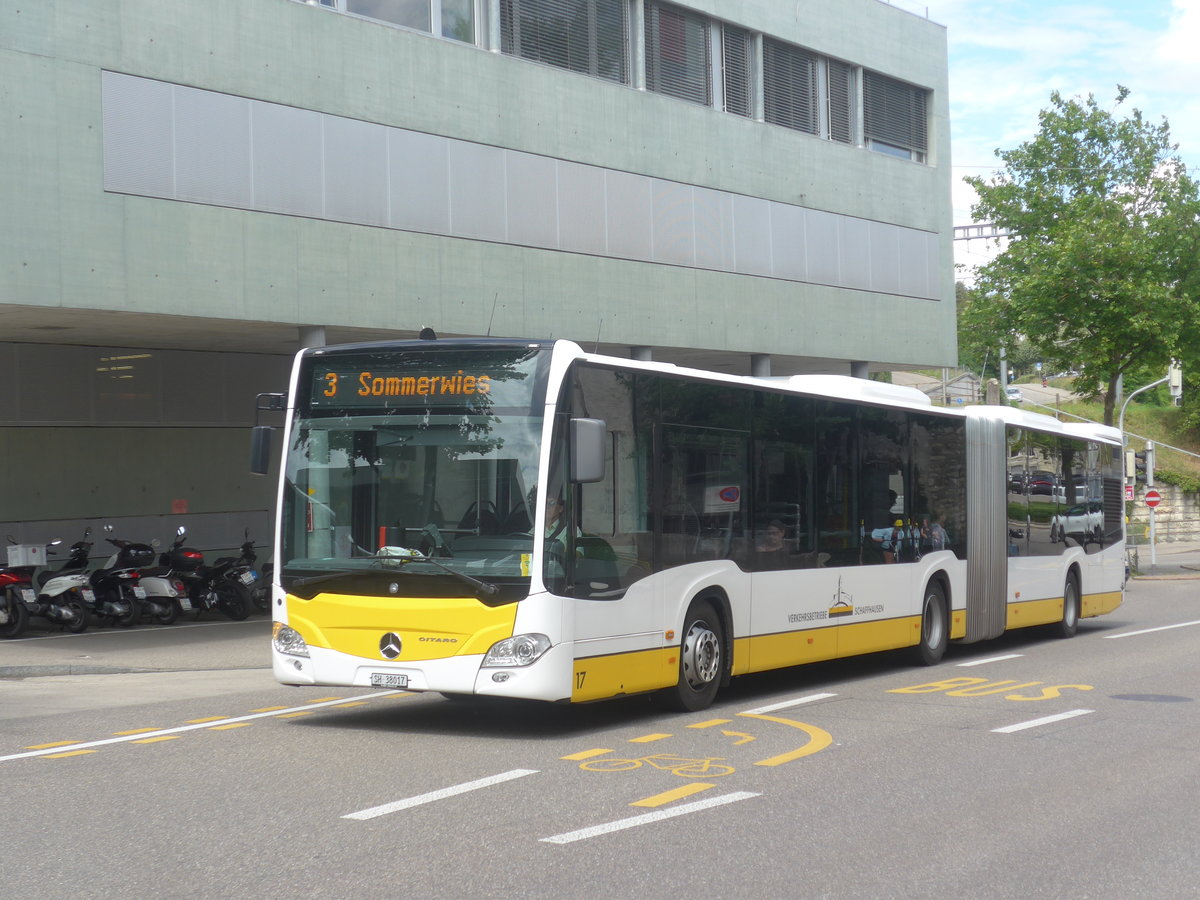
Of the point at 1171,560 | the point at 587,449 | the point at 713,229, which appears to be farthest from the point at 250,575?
the point at 1171,560

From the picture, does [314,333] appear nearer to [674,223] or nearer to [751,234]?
[674,223]

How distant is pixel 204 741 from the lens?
1042 centimetres

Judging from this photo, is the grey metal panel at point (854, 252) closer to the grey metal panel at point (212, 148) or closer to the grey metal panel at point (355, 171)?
the grey metal panel at point (355, 171)

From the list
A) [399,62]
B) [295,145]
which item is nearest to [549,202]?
[399,62]

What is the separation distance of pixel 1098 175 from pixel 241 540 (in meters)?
28.3

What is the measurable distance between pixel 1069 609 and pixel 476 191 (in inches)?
440

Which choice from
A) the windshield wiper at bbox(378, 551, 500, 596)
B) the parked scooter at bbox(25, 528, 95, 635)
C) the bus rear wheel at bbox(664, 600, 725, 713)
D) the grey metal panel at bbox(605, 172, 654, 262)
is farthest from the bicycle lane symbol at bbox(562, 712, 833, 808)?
the grey metal panel at bbox(605, 172, 654, 262)

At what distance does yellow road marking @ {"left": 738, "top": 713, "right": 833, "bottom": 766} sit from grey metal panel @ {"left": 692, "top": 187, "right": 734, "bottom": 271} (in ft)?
57.5

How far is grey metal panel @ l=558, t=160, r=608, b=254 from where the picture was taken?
82.8 ft

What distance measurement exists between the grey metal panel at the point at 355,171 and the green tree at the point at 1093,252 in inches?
902

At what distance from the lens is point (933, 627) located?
648 inches

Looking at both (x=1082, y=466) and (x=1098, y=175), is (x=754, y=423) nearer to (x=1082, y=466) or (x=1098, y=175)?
(x=1082, y=466)

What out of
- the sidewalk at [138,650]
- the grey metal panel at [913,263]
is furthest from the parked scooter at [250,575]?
the grey metal panel at [913,263]

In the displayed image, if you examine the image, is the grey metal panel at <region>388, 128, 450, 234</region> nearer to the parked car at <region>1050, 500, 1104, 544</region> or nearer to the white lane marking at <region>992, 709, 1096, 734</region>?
the parked car at <region>1050, 500, 1104, 544</region>
